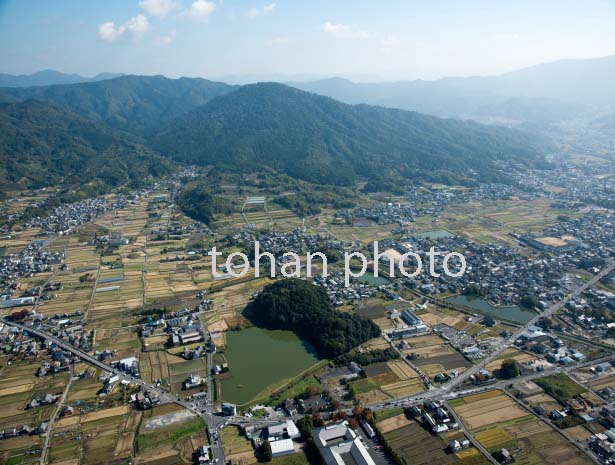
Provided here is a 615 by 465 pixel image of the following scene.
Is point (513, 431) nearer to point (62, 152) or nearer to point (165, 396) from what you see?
point (165, 396)

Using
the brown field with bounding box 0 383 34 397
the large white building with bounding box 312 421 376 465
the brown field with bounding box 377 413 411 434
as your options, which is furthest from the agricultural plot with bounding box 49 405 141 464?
the brown field with bounding box 377 413 411 434

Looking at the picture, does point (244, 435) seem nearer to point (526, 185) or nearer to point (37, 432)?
point (37, 432)

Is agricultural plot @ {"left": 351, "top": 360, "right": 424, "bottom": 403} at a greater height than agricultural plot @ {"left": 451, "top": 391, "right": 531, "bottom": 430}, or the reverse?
agricultural plot @ {"left": 351, "top": 360, "right": 424, "bottom": 403}

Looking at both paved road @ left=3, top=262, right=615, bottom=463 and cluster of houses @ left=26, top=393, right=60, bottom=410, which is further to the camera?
cluster of houses @ left=26, top=393, right=60, bottom=410

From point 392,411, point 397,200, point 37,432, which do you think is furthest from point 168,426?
point 397,200

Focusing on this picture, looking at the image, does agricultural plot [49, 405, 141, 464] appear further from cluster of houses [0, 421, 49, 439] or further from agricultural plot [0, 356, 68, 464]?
agricultural plot [0, 356, 68, 464]

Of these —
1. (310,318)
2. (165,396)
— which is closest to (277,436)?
(165,396)
